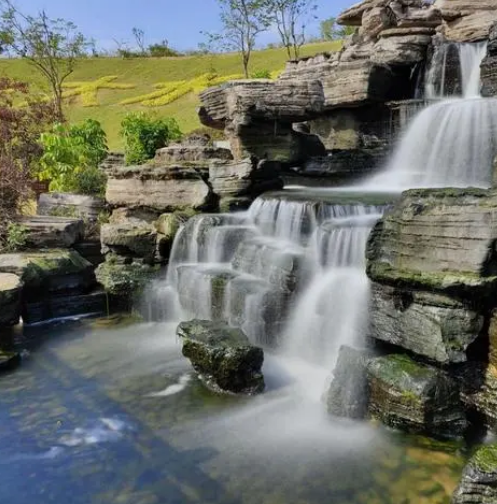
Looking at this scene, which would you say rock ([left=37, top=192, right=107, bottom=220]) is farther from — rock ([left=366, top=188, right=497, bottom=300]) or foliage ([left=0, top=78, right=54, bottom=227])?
rock ([left=366, top=188, right=497, bottom=300])

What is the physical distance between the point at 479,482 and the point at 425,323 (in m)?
2.18

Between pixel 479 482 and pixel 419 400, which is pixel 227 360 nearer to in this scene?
pixel 419 400

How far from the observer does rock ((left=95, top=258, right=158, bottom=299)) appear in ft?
38.0

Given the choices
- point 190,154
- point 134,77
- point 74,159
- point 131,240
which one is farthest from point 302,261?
point 134,77

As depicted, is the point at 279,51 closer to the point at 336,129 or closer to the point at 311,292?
the point at 336,129

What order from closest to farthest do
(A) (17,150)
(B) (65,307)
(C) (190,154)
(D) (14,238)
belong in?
(B) (65,307)
(D) (14,238)
(C) (190,154)
(A) (17,150)

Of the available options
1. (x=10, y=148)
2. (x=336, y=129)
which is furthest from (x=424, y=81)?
(x=10, y=148)

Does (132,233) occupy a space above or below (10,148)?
below

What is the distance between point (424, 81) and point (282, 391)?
13.2 m

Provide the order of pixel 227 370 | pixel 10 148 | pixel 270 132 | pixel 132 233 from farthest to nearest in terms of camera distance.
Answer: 1. pixel 10 148
2. pixel 270 132
3. pixel 132 233
4. pixel 227 370

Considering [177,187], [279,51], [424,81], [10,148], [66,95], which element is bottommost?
[177,187]

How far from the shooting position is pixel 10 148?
17500 millimetres

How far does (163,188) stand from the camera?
12516mm

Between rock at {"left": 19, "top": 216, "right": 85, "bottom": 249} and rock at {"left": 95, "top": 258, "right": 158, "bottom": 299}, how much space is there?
1096mm
